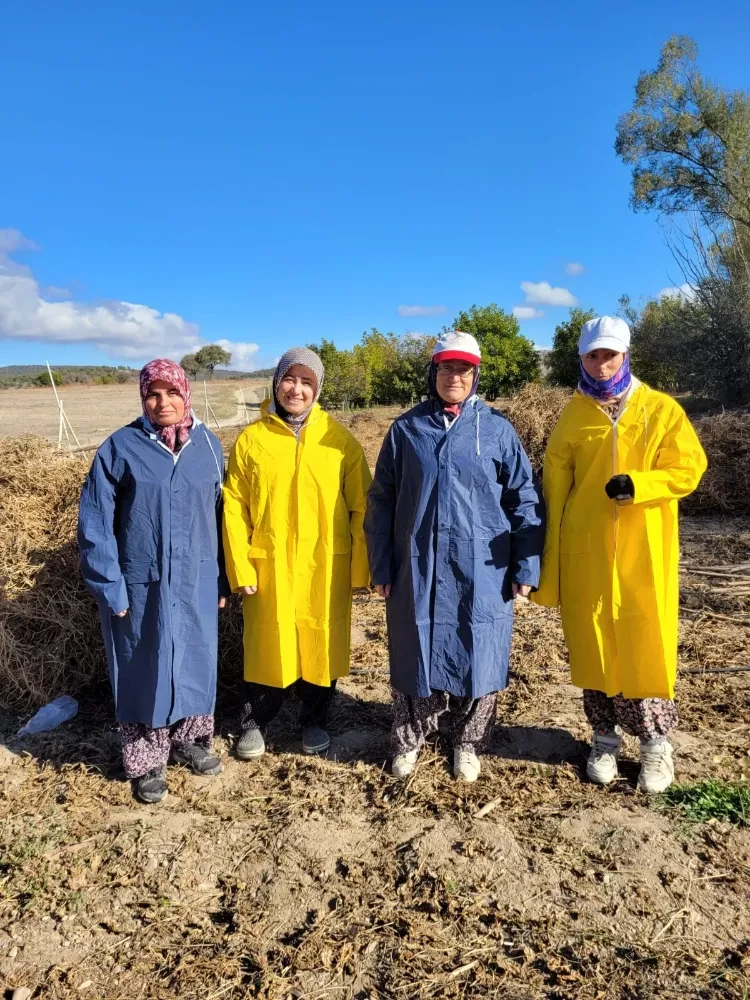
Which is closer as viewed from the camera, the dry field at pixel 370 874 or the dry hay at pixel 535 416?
the dry field at pixel 370 874

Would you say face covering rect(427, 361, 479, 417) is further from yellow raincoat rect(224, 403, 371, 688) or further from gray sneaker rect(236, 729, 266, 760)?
gray sneaker rect(236, 729, 266, 760)

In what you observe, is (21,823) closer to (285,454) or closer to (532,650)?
(285,454)

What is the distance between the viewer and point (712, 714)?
3469mm

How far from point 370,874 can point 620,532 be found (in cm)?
163

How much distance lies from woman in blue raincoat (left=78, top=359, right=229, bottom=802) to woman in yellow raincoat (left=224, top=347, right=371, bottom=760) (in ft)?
0.49

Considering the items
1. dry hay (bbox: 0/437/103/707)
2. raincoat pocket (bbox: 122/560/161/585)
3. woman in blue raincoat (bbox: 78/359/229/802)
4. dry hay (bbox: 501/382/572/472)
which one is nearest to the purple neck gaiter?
woman in blue raincoat (bbox: 78/359/229/802)

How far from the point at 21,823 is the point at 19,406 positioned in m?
33.7

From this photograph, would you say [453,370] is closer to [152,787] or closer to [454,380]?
[454,380]

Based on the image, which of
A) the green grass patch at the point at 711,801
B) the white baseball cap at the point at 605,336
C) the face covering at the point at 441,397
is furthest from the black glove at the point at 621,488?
the green grass patch at the point at 711,801

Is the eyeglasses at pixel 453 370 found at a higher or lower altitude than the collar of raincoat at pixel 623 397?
higher

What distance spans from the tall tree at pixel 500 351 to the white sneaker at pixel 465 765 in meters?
32.2

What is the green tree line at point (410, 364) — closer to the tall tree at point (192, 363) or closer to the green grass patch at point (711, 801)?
the green grass patch at point (711, 801)

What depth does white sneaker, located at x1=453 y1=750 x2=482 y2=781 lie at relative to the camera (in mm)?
2957

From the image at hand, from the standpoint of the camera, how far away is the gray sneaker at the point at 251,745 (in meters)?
3.20
